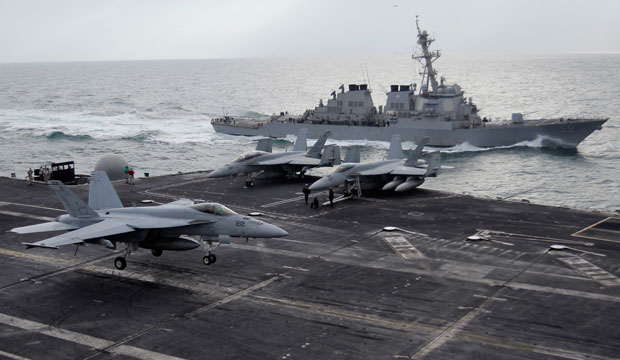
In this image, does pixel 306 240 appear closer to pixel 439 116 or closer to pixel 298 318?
pixel 298 318

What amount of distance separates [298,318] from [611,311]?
37.0 ft

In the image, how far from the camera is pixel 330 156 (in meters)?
51.1

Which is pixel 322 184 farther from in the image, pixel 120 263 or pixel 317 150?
pixel 120 263

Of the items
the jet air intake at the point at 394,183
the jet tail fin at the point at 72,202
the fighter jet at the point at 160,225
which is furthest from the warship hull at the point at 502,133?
the jet tail fin at the point at 72,202

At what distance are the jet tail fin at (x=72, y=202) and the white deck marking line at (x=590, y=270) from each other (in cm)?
2161

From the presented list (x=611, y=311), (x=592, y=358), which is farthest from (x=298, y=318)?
(x=611, y=311)

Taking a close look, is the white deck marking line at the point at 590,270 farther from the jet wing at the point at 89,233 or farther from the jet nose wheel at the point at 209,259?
the jet wing at the point at 89,233

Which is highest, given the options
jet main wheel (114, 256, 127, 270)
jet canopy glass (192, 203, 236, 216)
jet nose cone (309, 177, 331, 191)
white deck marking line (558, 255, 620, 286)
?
jet canopy glass (192, 203, 236, 216)

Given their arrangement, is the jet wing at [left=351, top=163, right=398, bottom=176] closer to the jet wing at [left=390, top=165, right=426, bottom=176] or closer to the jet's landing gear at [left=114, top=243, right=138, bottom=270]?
the jet wing at [left=390, top=165, right=426, bottom=176]

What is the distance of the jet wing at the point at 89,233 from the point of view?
2404 centimetres

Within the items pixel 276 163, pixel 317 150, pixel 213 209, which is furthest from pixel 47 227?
pixel 317 150

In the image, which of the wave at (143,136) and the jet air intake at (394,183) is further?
the wave at (143,136)

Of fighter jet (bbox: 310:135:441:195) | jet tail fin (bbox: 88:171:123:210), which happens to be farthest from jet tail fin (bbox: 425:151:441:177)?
jet tail fin (bbox: 88:171:123:210)

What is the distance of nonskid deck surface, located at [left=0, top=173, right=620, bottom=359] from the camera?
64.5 ft
